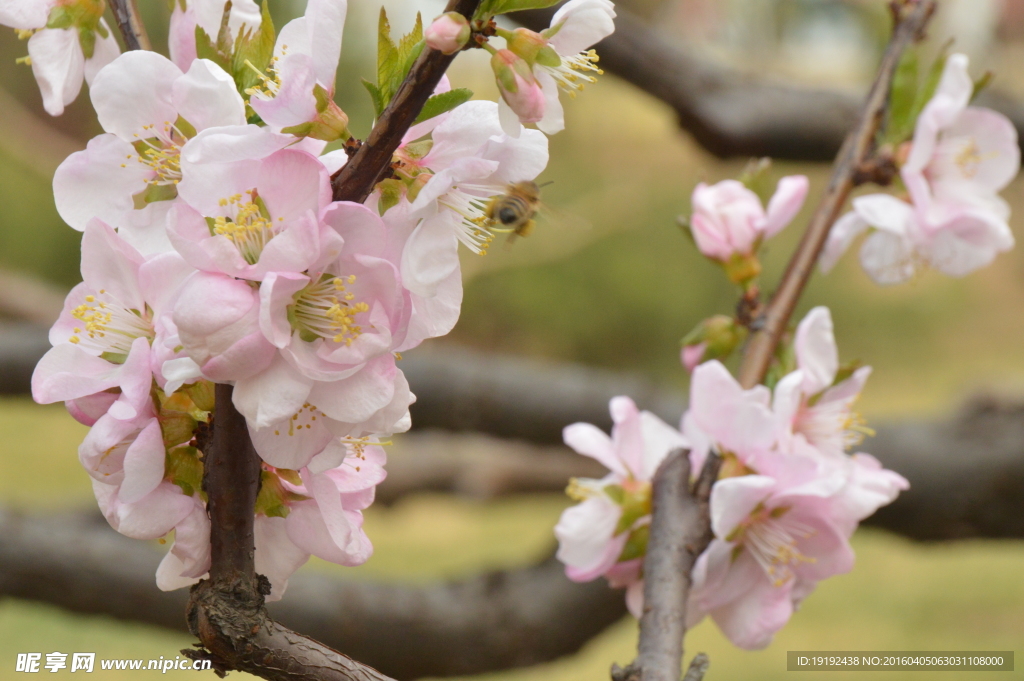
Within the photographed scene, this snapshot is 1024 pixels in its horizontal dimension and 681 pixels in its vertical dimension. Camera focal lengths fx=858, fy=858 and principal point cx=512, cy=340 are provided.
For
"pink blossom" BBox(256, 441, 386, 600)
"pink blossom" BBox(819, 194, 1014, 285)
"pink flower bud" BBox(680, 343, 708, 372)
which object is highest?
"pink blossom" BBox(819, 194, 1014, 285)

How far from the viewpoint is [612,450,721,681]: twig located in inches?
10.3

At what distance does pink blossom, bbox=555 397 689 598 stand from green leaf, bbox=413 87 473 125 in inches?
6.9

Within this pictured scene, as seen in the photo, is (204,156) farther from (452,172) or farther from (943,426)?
(943,426)

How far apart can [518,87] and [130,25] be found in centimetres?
12

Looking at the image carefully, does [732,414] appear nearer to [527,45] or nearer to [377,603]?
[527,45]

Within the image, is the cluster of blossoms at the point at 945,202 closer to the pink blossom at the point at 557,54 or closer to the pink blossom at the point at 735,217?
the pink blossom at the point at 735,217

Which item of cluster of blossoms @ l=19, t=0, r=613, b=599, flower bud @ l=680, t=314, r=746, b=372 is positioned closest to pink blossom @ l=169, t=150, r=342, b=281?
cluster of blossoms @ l=19, t=0, r=613, b=599

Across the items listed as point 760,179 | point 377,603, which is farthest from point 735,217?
point 377,603

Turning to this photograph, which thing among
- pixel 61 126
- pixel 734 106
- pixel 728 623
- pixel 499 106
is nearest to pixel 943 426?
pixel 734 106

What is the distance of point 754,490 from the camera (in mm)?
273

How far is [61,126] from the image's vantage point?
74.4 inches

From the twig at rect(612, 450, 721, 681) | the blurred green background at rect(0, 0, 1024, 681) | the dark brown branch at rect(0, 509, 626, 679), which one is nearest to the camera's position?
the twig at rect(612, 450, 721, 681)

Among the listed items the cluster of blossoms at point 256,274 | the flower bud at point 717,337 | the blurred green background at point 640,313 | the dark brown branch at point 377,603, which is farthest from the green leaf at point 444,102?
the blurred green background at point 640,313

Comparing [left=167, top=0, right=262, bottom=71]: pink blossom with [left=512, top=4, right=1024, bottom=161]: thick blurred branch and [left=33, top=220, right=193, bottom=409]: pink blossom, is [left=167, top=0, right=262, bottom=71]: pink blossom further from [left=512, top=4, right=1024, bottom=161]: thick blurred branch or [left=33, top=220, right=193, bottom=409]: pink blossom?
[left=512, top=4, right=1024, bottom=161]: thick blurred branch
